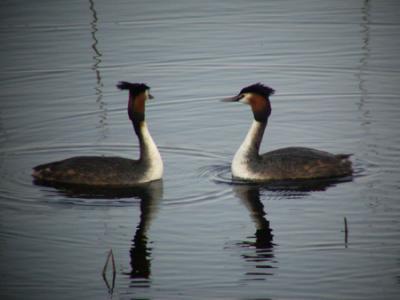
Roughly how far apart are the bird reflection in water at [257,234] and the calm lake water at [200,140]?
29 mm

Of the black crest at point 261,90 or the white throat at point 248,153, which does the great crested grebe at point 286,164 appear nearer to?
the white throat at point 248,153

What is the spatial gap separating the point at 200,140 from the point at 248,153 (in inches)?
66.6

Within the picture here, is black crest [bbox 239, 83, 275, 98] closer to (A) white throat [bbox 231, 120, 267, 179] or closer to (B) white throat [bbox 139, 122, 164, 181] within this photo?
(A) white throat [bbox 231, 120, 267, 179]

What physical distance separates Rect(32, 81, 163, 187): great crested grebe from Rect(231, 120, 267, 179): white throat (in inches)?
41.0

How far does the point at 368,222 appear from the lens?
12242 mm

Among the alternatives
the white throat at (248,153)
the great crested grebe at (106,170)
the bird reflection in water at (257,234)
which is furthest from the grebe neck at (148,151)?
the bird reflection in water at (257,234)

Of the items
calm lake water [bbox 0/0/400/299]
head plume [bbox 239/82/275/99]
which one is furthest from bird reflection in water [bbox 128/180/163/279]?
head plume [bbox 239/82/275/99]

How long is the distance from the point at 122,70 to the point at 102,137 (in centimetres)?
404

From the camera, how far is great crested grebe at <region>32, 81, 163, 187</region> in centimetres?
1393

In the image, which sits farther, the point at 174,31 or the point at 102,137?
the point at 174,31

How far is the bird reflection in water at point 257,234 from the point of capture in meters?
11.2

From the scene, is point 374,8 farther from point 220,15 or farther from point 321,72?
point 321,72

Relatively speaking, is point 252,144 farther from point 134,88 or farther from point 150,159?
point 134,88

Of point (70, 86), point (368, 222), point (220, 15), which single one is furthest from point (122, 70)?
point (368, 222)
